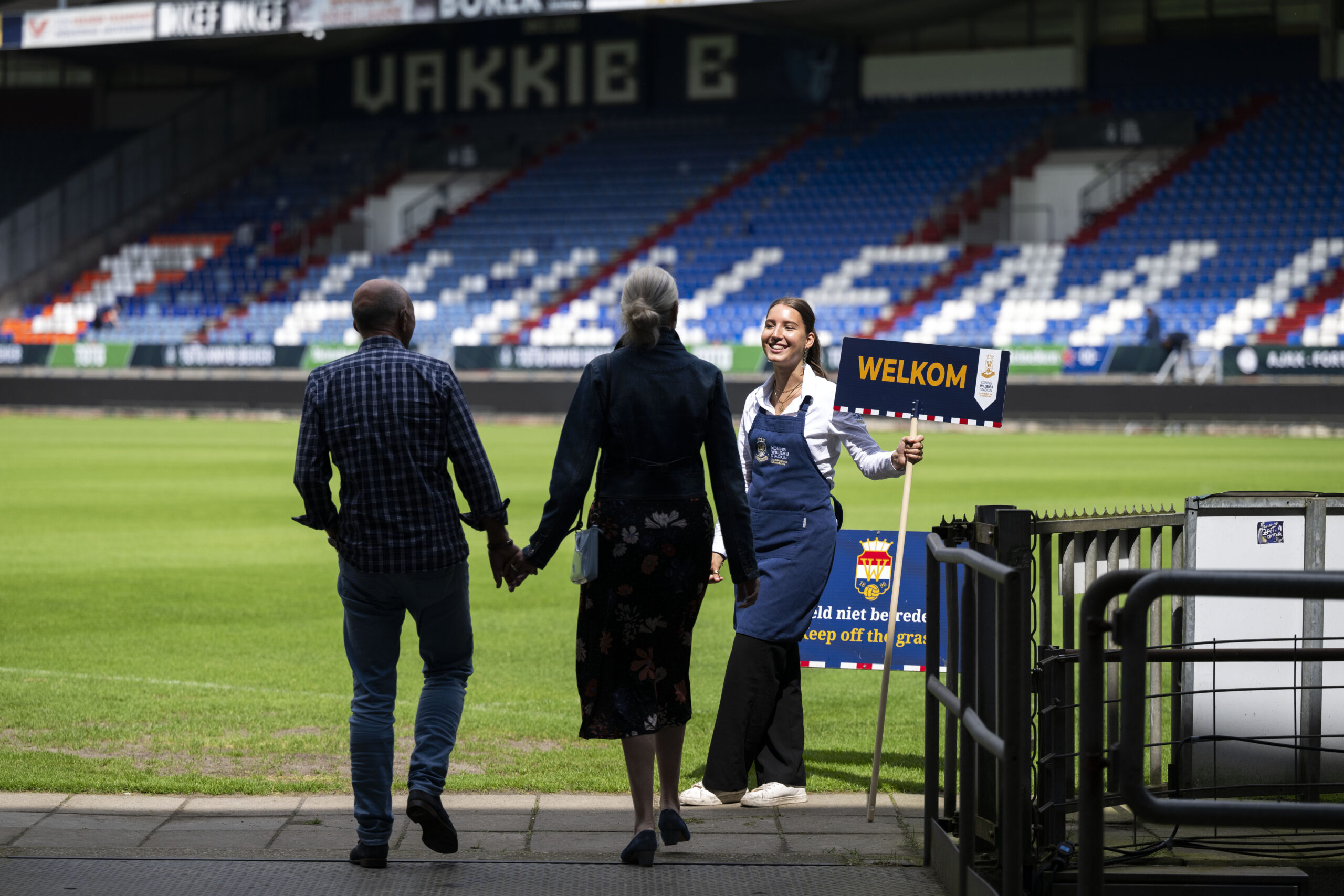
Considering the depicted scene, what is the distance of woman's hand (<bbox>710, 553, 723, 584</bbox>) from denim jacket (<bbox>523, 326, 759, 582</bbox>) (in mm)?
140

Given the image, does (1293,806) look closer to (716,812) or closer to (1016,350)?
(716,812)

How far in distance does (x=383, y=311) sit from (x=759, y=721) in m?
2.07

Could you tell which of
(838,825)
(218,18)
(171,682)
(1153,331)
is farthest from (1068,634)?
(218,18)

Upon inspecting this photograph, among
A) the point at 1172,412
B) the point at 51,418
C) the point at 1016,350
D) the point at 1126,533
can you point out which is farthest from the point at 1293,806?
the point at 51,418

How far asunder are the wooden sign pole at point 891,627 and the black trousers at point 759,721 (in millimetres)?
317

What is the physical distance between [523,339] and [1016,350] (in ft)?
44.5

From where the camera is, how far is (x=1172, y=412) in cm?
3056

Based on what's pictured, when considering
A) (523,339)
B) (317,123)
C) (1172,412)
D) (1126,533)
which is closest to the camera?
(1126,533)

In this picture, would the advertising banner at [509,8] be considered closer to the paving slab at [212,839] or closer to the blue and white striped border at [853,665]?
the blue and white striped border at [853,665]

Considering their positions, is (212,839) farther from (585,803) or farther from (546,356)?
(546,356)

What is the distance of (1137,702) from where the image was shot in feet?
11.4

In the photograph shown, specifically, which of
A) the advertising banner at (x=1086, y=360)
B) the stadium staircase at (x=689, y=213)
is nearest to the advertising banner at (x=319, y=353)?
the stadium staircase at (x=689, y=213)

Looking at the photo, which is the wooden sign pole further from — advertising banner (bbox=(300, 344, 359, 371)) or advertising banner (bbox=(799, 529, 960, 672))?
advertising banner (bbox=(300, 344, 359, 371))

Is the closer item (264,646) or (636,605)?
(636,605)
